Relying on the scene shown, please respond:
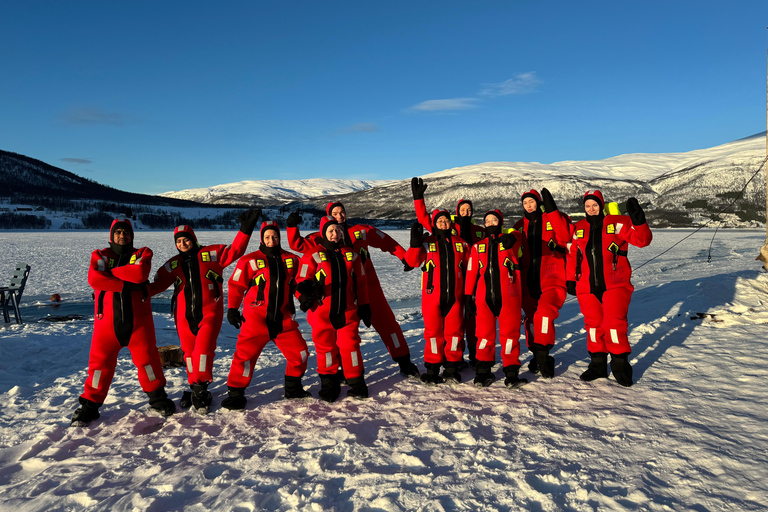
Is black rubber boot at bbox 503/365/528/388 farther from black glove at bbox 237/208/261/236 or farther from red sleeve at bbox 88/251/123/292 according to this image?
red sleeve at bbox 88/251/123/292

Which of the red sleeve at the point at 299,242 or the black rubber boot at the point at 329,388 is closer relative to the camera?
the black rubber boot at the point at 329,388

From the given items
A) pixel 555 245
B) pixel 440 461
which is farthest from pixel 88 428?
pixel 555 245

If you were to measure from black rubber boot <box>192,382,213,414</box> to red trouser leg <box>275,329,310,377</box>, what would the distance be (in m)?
0.84

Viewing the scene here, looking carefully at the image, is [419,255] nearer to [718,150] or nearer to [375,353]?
[375,353]

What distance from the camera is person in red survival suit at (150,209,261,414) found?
455 centimetres

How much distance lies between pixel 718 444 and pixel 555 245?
2.51 metres

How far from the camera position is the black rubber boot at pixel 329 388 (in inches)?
185

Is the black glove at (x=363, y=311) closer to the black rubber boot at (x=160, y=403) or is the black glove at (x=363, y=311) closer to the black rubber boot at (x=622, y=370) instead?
the black rubber boot at (x=160, y=403)

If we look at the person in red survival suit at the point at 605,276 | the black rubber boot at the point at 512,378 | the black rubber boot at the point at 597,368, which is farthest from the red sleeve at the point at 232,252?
the black rubber boot at the point at 597,368

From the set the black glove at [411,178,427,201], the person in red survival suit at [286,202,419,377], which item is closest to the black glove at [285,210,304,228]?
the person in red survival suit at [286,202,419,377]

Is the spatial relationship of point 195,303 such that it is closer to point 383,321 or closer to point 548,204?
point 383,321

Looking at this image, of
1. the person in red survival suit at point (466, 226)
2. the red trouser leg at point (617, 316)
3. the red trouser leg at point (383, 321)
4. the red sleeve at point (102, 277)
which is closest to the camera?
the red sleeve at point (102, 277)

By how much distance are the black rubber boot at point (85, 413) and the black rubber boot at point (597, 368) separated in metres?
5.05

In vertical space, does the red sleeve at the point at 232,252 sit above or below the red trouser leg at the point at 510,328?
above
